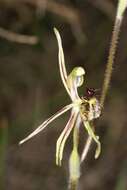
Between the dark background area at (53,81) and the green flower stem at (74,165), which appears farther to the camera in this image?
the dark background area at (53,81)

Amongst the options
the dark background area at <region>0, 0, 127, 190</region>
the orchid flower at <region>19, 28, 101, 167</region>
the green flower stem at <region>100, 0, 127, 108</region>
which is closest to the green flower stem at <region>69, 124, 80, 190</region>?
the orchid flower at <region>19, 28, 101, 167</region>

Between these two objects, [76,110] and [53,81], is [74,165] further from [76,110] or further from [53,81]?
[53,81]

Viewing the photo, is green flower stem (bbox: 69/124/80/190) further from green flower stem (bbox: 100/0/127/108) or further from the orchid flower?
green flower stem (bbox: 100/0/127/108)

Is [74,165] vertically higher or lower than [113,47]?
lower

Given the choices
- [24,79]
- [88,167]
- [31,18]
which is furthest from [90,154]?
[31,18]

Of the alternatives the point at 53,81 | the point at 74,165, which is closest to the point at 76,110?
the point at 74,165

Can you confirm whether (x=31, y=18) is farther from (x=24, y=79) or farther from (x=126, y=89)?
(x=126, y=89)

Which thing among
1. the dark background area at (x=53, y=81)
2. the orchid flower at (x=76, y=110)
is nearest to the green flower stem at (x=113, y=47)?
the orchid flower at (x=76, y=110)

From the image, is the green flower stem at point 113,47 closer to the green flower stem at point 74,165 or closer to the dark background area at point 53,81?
the green flower stem at point 74,165
